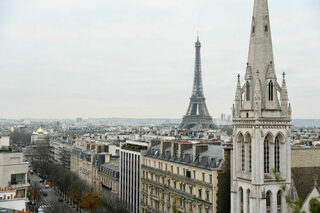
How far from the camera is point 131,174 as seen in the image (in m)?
92.8

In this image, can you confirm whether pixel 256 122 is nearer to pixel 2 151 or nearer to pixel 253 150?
pixel 253 150

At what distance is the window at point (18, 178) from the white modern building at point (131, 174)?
35691 millimetres

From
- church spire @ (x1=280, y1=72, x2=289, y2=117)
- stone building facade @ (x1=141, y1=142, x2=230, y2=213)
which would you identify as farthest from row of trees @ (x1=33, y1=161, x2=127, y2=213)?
church spire @ (x1=280, y1=72, x2=289, y2=117)

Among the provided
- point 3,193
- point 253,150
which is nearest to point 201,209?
point 253,150

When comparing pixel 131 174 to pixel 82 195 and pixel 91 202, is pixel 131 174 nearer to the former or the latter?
pixel 82 195

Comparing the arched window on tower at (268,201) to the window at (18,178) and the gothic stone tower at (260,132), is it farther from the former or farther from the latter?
the window at (18,178)

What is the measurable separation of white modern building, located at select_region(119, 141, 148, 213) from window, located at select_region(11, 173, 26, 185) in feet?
117

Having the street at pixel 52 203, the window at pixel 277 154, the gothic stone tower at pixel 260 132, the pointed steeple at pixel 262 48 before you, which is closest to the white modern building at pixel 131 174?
the street at pixel 52 203

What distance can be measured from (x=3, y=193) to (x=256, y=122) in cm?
3122

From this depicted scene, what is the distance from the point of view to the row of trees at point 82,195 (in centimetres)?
7894

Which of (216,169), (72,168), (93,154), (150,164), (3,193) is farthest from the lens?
(72,168)

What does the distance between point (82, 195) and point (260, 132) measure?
45117mm

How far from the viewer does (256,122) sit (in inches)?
2110

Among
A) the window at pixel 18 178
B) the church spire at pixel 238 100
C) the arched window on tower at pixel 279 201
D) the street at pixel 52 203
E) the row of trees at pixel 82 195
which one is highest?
the church spire at pixel 238 100
